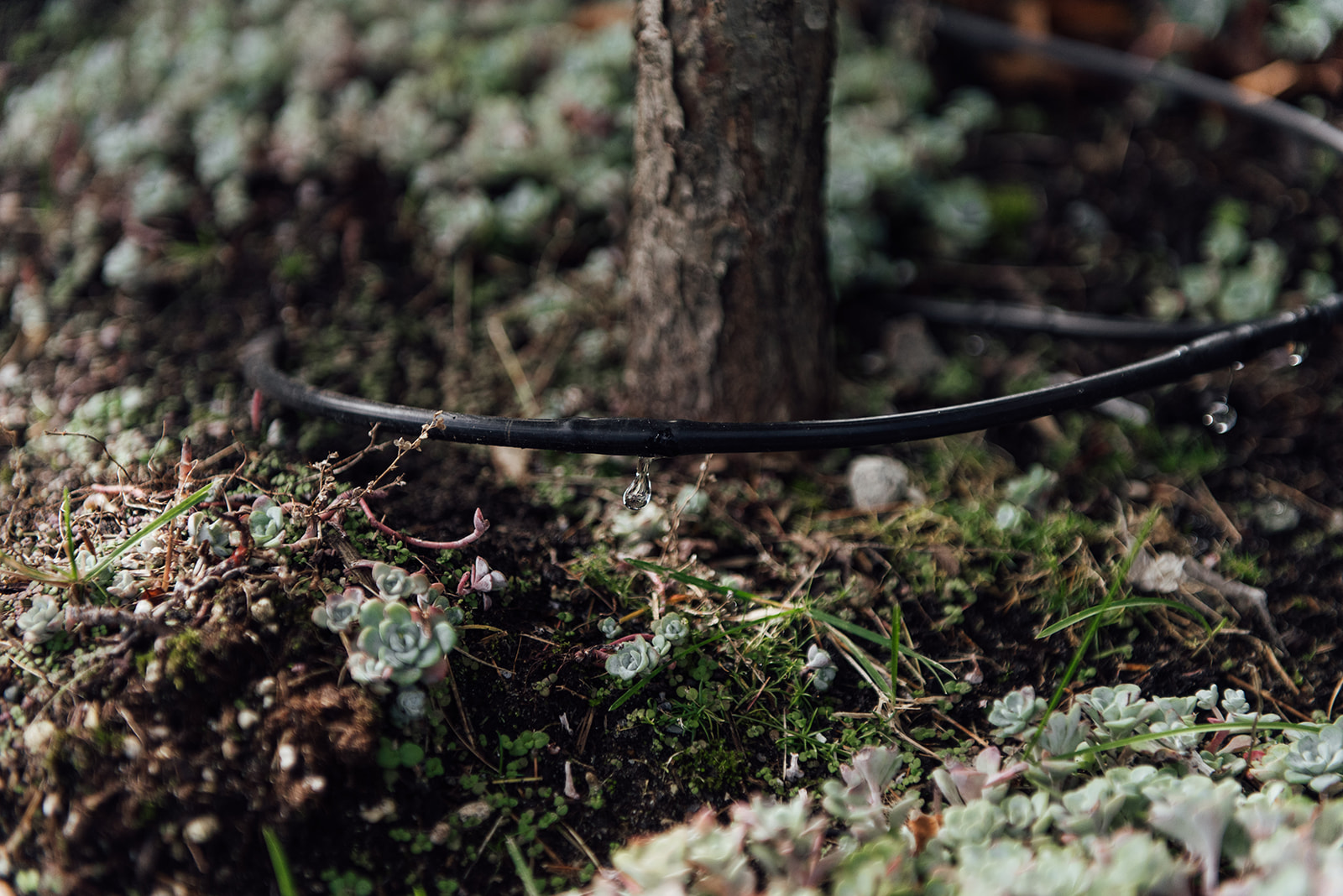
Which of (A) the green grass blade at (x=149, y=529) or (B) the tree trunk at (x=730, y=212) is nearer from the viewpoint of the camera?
(A) the green grass blade at (x=149, y=529)

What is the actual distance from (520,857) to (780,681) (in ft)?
1.60

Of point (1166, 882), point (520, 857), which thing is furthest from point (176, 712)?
point (1166, 882)

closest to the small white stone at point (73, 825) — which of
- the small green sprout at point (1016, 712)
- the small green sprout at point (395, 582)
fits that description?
the small green sprout at point (395, 582)

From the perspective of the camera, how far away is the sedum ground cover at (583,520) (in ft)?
3.91

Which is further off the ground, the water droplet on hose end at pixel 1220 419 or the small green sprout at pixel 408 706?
the water droplet on hose end at pixel 1220 419

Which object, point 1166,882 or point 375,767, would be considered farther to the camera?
point 375,767

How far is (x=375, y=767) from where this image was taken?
1.24 metres

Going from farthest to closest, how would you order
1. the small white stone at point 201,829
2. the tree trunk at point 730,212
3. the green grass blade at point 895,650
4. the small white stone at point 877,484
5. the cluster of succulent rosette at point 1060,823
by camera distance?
the small white stone at point 877,484, the tree trunk at point 730,212, the green grass blade at point 895,650, the small white stone at point 201,829, the cluster of succulent rosette at point 1060,823

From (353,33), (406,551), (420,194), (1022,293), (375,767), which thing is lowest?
(375,767)

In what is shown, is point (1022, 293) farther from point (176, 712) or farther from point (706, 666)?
point (176, 712)

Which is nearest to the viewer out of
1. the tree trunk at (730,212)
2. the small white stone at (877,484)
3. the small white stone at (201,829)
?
the small white stone at (201,829)

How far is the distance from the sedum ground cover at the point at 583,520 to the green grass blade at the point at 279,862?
Result: 0.04 feet

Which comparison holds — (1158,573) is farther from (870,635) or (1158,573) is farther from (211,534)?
(211,534)

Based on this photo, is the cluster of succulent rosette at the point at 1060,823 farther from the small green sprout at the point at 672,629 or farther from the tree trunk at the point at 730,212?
the tree trunk at the point at 730,212
